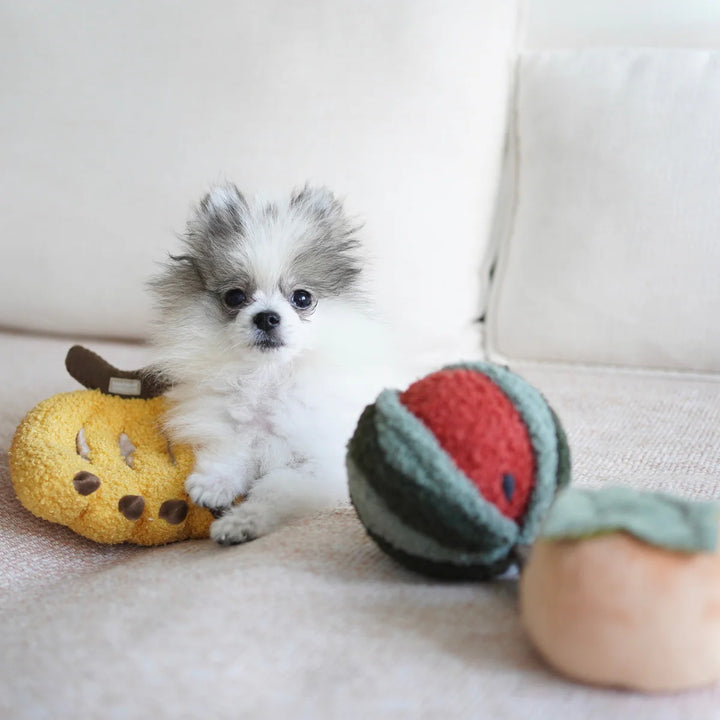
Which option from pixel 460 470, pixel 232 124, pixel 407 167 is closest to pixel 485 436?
pixel 460 470

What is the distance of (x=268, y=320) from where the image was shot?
112cm

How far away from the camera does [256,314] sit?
1127 millimetres

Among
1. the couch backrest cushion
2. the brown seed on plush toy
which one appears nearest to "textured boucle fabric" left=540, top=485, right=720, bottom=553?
the brown seed on plush toy

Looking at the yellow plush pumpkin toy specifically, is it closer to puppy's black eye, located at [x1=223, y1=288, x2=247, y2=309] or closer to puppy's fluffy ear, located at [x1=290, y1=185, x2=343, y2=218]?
puppy's black eye, located at [x1=223, y1=288, x2=247, y2=309]

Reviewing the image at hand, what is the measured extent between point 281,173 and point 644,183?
0.76m

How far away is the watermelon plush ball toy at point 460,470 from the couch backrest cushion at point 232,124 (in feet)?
3.07

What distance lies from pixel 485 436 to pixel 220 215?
705 millimetres

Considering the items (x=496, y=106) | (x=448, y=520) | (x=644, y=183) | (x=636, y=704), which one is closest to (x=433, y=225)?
(x=496, y=106)

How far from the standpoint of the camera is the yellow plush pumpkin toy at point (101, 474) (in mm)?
1035

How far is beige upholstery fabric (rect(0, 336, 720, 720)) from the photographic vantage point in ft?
1.89

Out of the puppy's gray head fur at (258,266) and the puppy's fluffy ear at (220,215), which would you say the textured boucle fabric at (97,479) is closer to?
the puppy's gray head fur at (258,266)

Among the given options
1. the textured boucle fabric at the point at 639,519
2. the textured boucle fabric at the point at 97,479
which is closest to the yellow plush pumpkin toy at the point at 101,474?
the textured boucle fabric at the point at 97,479

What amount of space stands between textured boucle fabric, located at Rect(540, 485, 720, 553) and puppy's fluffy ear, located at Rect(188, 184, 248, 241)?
0.75 metres

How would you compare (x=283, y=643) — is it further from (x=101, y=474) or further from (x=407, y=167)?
(x=407, y=167)
